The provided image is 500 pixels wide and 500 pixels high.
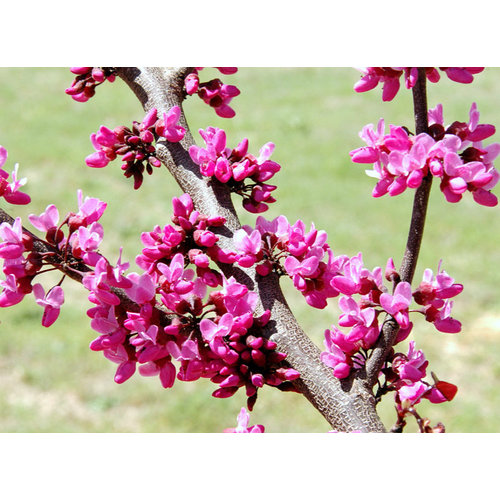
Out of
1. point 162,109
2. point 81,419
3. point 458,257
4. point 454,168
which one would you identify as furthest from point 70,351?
point 454,168

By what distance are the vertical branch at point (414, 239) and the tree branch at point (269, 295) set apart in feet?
0.09

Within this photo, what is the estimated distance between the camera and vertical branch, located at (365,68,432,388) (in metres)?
0.68

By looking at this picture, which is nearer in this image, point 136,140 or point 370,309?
point 370,309

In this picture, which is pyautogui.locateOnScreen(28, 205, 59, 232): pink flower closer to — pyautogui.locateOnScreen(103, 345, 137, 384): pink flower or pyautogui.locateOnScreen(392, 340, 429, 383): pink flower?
pyautogui.locateOnScreen(103, 345, 137, 384): pink flower

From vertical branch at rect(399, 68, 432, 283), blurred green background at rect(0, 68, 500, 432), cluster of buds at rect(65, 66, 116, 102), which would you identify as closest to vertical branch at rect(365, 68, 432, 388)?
vertical branch at rect(399, 68, 432, 283)

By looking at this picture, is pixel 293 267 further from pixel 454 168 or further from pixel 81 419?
pixel 81 419

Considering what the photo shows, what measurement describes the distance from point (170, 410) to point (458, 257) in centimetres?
169

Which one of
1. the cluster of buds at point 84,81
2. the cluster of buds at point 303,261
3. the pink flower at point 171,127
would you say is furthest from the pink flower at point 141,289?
the cluster of buds at point 84,81

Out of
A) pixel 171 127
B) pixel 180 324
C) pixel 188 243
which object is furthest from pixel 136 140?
pixel 180 324

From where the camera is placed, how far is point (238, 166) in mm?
806

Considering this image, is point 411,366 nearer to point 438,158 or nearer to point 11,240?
point 438,158

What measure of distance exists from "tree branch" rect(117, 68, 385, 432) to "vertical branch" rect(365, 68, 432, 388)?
29 millimetres

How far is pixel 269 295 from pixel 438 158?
228 mm
